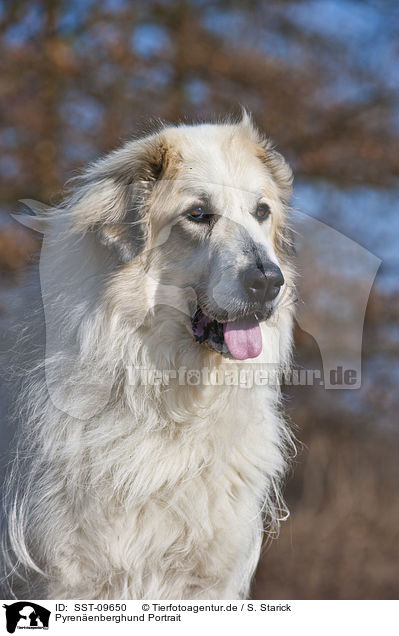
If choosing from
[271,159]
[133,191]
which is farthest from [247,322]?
[271,159]

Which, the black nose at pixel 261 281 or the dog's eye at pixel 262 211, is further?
the dog's eye at pixel 262 211

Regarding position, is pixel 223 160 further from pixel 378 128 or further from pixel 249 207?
pixel 378 128

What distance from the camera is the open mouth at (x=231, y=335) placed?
204 centimetres

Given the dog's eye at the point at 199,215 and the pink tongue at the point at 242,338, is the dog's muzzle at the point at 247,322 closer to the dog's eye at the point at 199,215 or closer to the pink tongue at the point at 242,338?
the pink tongue at the point at 242,338

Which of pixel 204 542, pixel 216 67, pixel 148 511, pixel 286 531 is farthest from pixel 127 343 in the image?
pixel 216 67

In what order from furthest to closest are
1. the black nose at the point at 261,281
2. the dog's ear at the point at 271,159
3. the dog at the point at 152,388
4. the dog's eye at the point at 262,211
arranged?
1. the dog's ear at the point at 271,159
2. the dog's eye at the point at 262,211
3. the dog at the point at 152,388
4. the black nose at the point at 261,281

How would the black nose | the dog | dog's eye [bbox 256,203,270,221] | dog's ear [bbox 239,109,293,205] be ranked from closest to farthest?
the black nose → the dog → dog's eye [bbox 256,203,270,221] → dog's ear [bbox 239,109,293,205]

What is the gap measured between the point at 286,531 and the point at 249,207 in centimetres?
304

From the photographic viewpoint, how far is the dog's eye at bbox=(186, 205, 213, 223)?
6.87 feet
